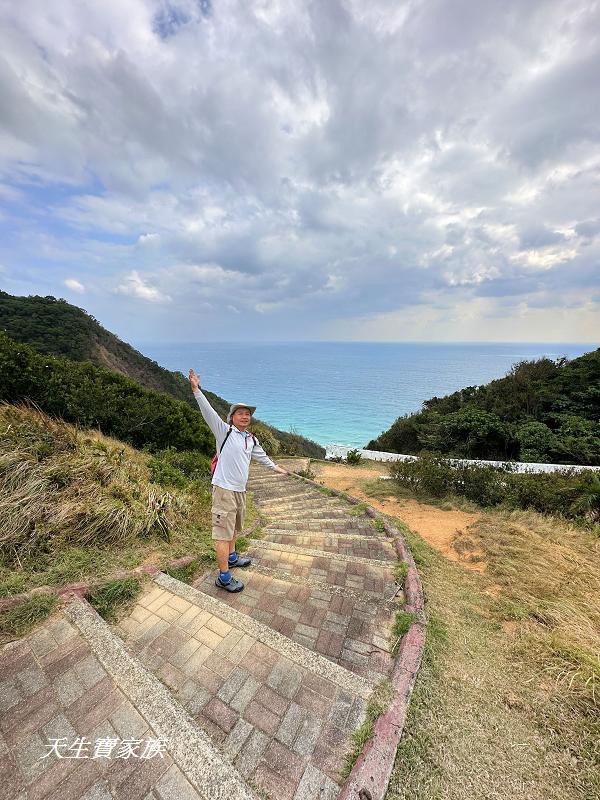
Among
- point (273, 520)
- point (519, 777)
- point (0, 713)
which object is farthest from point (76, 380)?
point (519, 777)

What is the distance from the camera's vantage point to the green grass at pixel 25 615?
2.38 meters

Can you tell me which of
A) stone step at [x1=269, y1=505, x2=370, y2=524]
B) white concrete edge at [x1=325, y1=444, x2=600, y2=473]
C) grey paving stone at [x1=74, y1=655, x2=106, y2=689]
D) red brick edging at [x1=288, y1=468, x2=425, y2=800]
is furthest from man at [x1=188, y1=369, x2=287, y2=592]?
white concrete edge at [x1=325, y1=444, x2=600, y2=473]

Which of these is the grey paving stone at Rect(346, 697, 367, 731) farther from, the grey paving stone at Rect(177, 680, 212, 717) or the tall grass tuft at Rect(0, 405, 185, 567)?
the tall grass tuft at Rect(0, 405, 185, 567)

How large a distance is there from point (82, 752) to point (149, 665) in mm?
639

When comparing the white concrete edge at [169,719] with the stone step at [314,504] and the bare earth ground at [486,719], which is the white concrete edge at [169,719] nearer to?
the bare earth ground at [486,719]

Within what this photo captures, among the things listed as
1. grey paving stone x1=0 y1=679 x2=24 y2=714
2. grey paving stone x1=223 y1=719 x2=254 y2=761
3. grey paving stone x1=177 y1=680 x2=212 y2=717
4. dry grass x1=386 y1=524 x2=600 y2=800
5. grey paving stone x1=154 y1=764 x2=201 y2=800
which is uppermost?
grey paving stone x1=0 y1=679 x2=24 y2=714

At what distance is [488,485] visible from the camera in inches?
318

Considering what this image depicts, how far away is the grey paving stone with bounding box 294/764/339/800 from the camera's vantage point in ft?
5.57

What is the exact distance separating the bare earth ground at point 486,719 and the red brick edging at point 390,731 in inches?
2.6

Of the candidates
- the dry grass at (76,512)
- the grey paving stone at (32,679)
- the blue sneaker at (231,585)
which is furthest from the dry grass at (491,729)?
the dry grass at (76,512)

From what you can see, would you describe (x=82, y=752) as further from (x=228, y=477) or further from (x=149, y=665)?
(x=228, y=477)

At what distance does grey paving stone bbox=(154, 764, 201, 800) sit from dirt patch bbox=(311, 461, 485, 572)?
446cm

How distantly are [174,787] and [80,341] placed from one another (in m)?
30.6

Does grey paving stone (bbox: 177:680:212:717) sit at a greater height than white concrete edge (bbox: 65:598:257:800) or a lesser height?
lesser
